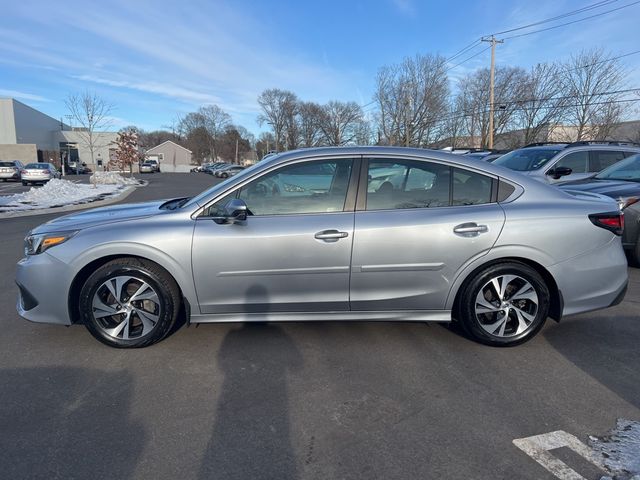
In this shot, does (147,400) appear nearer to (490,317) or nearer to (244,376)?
(244,376)

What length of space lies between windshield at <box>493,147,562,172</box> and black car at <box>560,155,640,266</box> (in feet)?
5.48

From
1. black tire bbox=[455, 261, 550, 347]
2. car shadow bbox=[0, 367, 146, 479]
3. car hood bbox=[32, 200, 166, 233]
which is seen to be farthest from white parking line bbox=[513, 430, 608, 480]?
car hood bbox=[32, 200, 166, 233]

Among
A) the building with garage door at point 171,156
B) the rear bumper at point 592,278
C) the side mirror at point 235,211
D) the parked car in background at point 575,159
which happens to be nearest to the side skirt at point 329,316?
the side mirror at point 235,211

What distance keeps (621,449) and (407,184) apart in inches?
90.7

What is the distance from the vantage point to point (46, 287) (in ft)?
11.3

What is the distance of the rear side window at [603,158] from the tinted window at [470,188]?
22.0 feet

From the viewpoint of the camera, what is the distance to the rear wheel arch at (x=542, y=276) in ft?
11.7

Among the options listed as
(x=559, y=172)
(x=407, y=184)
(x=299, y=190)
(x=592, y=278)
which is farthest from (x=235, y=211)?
(x=559, y=172)

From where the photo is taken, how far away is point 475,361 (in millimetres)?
3441

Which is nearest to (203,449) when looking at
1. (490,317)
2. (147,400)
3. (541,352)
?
(147,400)

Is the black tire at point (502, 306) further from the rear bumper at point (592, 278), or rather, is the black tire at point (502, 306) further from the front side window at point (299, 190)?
the front side window at point (299, 190)

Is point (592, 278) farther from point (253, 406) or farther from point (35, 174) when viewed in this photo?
point (35, 174)

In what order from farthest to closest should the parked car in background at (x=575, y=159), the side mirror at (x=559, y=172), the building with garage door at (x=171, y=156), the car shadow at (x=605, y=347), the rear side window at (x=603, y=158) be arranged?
the building with garage door at (x=171, y=156) < the rear side window at (x=603, y=158) < the parked car in background at (x=575, y=159) < the side mirror at (x=559, y=172) < the car shadow at (x=605, y=347)

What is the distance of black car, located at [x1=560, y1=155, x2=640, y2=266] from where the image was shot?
236 inches
